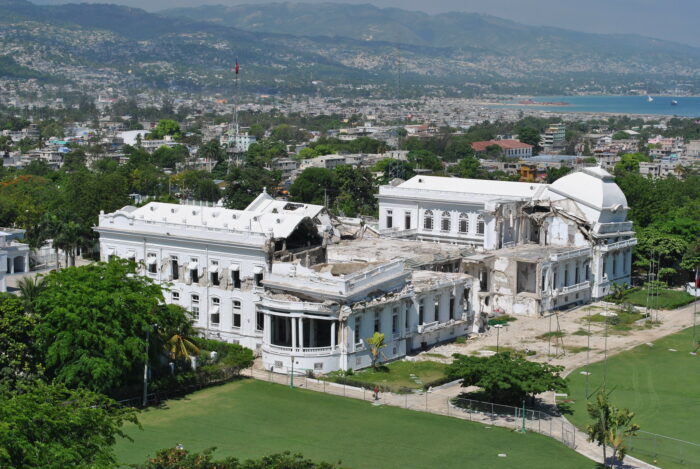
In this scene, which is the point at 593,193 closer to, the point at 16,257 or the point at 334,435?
the point at 334,435

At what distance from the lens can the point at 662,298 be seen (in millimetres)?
67875

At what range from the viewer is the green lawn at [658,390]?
3944 cm

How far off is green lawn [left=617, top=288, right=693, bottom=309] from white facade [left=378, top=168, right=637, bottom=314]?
4.69ft

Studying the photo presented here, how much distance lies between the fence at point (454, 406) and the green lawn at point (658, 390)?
5.13ft

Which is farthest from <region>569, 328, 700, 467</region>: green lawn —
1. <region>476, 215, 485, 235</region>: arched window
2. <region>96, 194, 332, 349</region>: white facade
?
<region>476, 215, 485, 235</region>: arched window

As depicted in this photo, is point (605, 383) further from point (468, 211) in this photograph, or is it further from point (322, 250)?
point (468, 211)

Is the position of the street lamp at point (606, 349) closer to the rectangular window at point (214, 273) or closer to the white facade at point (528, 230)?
the white facade at point (528, 230)

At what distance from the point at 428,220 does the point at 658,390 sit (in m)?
28.6

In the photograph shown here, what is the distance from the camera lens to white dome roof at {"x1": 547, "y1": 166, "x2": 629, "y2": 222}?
6888 cm

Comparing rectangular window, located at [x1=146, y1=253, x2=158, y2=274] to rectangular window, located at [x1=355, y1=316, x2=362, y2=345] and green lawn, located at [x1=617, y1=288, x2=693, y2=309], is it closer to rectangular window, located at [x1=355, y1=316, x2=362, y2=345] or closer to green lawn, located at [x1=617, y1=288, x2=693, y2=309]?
rectangular window, located at [x1=355, y1=316, x2=362, y2=345]

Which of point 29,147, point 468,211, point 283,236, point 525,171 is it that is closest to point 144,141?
point 29,147

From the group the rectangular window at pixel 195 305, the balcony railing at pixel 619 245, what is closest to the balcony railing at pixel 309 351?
the rectangular window at pixel 195 305

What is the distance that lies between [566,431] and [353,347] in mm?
11818

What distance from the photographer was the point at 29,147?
183m
